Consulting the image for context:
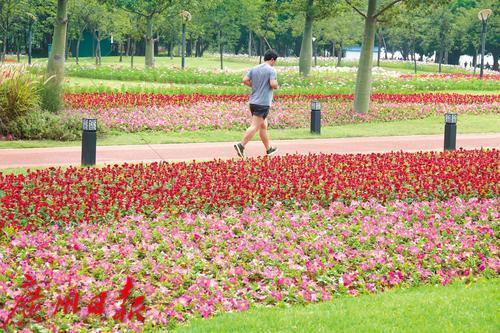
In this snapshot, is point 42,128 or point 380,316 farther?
point 42,128

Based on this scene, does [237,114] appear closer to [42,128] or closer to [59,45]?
[59,45]

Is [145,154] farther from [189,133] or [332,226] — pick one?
[332,226]

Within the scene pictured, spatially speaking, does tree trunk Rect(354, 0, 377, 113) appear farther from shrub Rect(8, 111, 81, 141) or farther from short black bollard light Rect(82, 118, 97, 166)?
short black bollard light Rect(82, 118, 97, 166)

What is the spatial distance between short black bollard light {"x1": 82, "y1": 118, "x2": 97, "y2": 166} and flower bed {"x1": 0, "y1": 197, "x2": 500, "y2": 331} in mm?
3452

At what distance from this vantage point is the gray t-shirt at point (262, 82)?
43.0 ft

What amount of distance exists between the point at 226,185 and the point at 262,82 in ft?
10.2

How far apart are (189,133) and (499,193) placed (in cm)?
765

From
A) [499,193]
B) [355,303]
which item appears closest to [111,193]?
[355,303]

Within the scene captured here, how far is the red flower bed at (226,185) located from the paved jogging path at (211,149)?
1.67 m

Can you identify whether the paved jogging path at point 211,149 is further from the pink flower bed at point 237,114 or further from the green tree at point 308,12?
the green tree at point 308,12

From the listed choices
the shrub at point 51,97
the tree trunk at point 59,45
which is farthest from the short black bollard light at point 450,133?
the tree trunk at point 59,45

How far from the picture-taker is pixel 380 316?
19.7ft

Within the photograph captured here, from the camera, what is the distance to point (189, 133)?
667 inches

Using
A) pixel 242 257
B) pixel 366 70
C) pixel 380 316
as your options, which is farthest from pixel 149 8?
pixel 380 316
